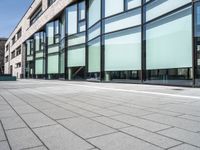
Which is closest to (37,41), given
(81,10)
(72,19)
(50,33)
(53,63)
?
(50,33)

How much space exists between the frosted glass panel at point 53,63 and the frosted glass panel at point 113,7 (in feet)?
44.8

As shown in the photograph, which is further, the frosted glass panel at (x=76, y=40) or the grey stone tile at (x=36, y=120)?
the frosted glass panel at (x=76, y=40)

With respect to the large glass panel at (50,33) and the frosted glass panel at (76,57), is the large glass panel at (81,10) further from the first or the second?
the large glass panel at (50,33)

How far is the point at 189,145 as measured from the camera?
3238mm

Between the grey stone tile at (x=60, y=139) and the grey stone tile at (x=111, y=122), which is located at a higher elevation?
the grey stone tile at (x=111, y=122)

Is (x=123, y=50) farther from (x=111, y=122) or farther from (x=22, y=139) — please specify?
(x=22, y=139)

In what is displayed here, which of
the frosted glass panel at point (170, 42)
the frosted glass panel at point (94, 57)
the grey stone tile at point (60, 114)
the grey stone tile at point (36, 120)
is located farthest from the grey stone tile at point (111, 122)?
the frosted glass panel at point (94, 57)

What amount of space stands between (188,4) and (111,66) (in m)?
8.17

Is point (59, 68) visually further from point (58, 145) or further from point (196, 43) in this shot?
point (58, 145)

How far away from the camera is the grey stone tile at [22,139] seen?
3.31m

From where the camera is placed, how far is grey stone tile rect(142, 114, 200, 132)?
421cm

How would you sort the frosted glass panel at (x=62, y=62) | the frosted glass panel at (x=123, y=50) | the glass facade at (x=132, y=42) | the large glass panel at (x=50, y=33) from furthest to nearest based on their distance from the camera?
the large glass panel at (x=50, y=33) → the frosted glass panel at (x=62, y=62) → the frosted glass panel at (x=123, y=50) → the glass facade at (x=132, y=42)

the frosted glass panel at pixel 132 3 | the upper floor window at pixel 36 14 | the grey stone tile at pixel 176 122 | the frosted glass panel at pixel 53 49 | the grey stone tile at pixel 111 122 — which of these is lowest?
the grey stone tile at pixel 111 122

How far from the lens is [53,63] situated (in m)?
32.0
